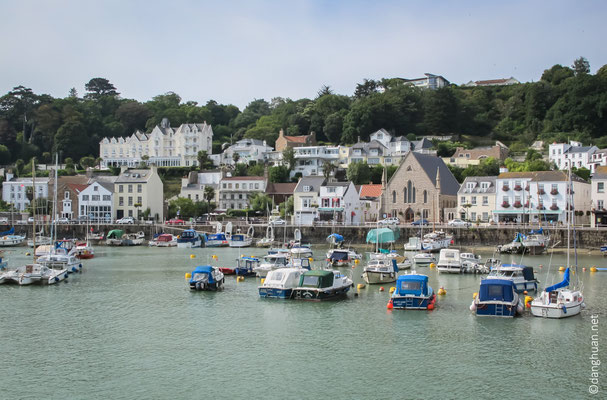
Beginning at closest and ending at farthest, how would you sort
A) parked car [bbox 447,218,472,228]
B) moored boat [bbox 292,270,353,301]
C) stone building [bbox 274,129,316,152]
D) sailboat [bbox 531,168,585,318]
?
sailboat [bbox 531,168,585,318] < moored boat [bbox 292,270,353,301] < parked car [bbox 447,218,472,228] < stone building [bbox 274,129,316,152]

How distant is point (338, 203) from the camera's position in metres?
83.7

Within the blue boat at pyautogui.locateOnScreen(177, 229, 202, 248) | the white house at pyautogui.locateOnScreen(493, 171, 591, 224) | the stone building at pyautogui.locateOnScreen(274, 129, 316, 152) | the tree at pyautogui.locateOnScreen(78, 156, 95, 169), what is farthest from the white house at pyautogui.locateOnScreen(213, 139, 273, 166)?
the white house at pyautogui.locateOnScreen(493, 171, 591, 224)

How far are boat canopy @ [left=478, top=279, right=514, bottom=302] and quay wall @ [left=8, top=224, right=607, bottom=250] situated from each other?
33.3m

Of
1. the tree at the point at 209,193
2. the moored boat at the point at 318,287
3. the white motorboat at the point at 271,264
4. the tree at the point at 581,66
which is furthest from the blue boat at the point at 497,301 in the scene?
the tree at the point at 581,66

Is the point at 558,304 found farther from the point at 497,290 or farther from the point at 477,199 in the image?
the point at 477,199

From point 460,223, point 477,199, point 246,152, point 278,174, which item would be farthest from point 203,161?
point 460,223

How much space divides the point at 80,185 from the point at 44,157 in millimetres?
39678

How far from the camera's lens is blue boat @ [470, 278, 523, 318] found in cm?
2981

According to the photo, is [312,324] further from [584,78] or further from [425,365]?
[584,78]

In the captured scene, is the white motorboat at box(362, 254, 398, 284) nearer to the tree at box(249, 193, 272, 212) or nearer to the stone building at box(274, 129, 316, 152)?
the tree at box(249, 193, 272, 212)

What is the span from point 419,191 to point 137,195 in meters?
40.6

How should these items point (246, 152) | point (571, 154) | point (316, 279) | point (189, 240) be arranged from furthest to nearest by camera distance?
point (246, 152) < point (571, 154) < point (189, 240) < point (316, 279)

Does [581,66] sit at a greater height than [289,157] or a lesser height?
greater

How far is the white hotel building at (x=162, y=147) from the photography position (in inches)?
4847
